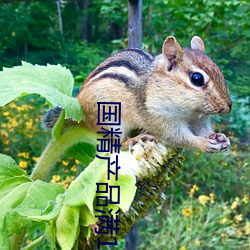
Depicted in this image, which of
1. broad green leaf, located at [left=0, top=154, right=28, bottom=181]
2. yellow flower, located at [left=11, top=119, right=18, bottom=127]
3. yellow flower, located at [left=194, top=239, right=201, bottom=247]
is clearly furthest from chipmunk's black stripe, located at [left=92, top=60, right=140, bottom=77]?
yellow flower, located at [left=11, top=119, right=18, bottom=127]

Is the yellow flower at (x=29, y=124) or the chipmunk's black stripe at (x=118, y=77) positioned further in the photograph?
the yellow flower at (x=29, y=124)

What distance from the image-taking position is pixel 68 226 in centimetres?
47

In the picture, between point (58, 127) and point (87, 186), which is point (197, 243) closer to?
point (58, 127)

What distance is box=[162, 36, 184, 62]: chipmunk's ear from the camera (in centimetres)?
66

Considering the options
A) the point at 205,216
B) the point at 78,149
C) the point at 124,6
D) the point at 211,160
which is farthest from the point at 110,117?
the point at 211,160

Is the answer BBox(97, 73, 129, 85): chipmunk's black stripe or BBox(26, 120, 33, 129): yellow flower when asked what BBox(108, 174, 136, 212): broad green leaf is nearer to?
BBox(97, 73, 129, 85): chipmunk's black stripe

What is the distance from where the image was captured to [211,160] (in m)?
2.60

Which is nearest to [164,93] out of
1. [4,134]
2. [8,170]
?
[8,170]

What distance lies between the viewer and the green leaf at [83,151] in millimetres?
645

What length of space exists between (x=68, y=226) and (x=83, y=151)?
192 mm

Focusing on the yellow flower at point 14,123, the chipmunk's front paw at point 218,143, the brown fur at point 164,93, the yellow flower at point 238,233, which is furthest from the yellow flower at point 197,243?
the chipmunk's front paw at point 218,143

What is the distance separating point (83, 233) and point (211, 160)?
217 cm

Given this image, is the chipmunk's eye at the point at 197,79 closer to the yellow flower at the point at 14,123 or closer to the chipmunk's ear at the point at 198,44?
the chipmunk's ear at the point at 198,44

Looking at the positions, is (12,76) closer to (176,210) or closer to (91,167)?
(91,167)
